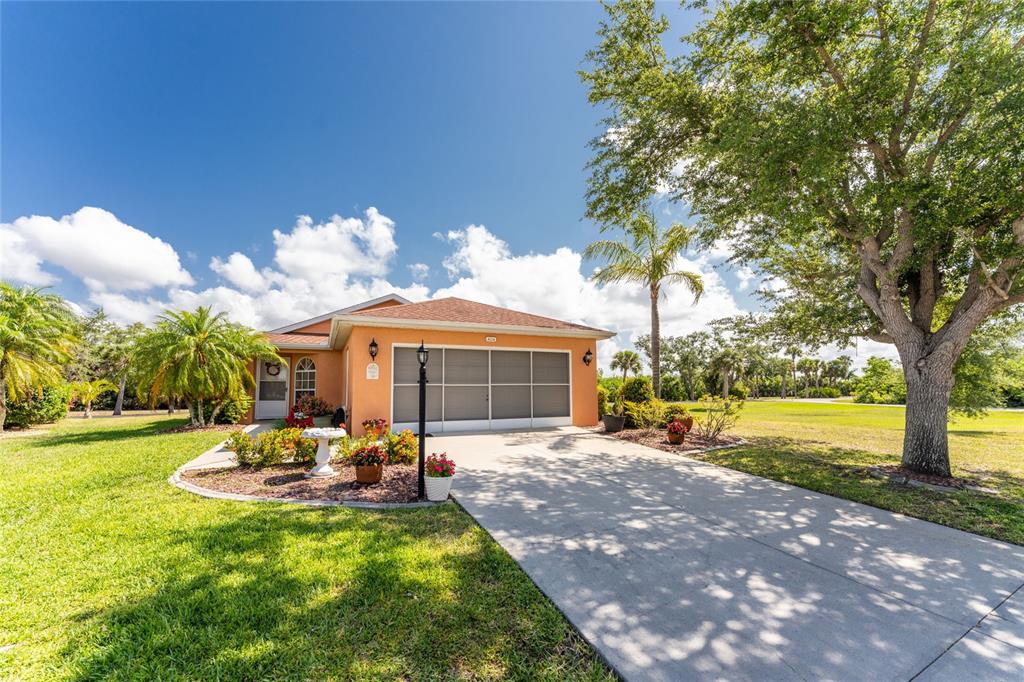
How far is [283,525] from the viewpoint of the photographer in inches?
165

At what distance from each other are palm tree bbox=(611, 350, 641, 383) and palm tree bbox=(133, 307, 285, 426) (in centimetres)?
3251

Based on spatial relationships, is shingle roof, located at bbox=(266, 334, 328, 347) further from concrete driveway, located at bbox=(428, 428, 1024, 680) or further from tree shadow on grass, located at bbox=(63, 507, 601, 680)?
tree shadow on grass, located at bbox=(63, 507, 601, 680)

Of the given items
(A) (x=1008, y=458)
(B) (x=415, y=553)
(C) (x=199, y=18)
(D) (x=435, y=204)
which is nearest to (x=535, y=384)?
(D) (x=435, y=204)

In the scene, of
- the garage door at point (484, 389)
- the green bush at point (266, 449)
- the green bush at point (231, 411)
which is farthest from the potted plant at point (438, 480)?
the green bush at point (231, 411)

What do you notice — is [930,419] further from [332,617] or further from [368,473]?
[368,473]

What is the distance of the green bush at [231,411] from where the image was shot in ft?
40.4

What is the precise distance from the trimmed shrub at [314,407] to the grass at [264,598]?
28.6 feet

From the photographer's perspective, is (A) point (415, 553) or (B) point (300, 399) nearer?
(A) point (415, 553)

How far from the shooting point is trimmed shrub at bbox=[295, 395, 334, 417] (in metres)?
13.5

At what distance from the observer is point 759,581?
10.3ft

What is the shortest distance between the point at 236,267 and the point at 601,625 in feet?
63.4

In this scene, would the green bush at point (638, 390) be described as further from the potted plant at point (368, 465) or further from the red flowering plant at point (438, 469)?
the potted plant at point (368, 465)

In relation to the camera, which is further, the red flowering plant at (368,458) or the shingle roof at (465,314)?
the shingle roof at (465,314)

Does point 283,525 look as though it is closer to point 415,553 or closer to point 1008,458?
point 415,553
